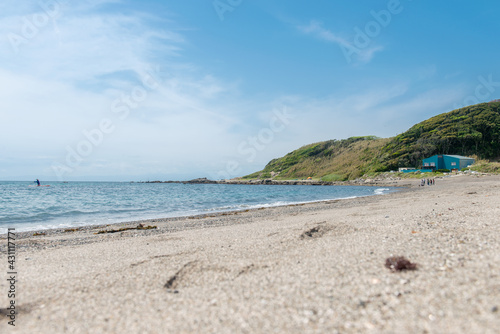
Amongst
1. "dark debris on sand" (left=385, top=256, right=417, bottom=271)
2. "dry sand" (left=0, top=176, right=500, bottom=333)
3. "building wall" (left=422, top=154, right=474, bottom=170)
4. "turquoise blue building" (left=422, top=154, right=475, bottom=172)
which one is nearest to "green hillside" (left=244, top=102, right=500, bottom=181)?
"turquoise blue building" (left=422, top=154, right=475, bottom=172)

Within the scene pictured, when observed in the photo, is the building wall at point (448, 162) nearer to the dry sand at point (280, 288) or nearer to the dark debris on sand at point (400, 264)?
the dry sand at point (280, 288)

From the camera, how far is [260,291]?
5043 mm

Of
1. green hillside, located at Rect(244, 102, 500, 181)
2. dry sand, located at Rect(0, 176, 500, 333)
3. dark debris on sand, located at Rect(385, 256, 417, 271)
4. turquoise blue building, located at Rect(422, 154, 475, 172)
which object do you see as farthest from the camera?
green hillside, located at Rect(244, 102, 500, 181)

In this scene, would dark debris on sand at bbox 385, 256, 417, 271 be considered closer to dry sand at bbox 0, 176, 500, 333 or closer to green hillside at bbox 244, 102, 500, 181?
dry sand at bbox 0, 176, 500, 333

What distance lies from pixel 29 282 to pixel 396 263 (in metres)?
7.91

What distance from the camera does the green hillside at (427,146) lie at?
86.4m

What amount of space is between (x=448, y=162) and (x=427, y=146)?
582 inches

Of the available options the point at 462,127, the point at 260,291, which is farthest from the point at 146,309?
the point at 462,127

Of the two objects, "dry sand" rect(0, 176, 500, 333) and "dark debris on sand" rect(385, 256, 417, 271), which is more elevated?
"dark debris on sand" rect(385, 256, 417, 271)

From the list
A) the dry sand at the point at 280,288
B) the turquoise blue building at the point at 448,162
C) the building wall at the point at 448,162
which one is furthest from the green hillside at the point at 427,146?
the dry sand at the point at 280,288

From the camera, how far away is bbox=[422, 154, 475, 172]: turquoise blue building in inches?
2889

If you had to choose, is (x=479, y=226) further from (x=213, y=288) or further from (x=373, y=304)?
(x=213, y=288)

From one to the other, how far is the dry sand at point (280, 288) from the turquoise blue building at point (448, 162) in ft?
263

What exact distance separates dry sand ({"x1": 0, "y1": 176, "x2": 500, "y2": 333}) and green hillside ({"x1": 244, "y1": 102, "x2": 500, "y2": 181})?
95182 millimetres
